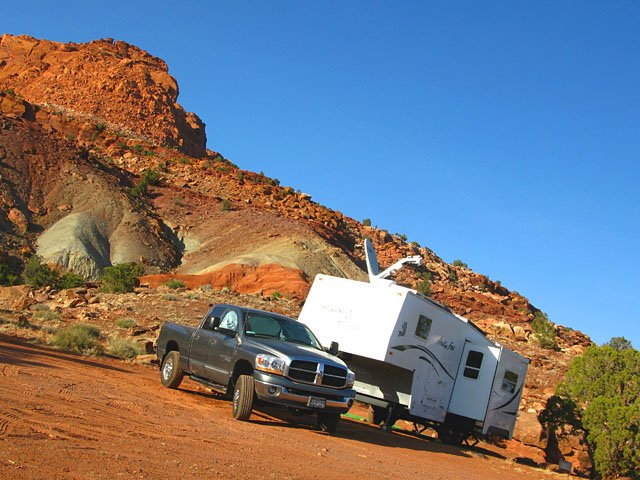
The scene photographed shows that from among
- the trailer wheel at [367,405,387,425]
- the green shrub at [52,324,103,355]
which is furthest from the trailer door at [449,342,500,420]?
the green shrub at [52,324,103,355]

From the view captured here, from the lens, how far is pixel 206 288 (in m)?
38.8

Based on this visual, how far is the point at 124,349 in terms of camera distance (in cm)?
1930

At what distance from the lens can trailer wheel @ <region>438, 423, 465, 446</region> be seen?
55.0 feet

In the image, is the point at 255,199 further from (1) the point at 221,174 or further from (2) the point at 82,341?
(2) the point at 82,341

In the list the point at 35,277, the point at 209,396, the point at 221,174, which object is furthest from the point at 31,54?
the point at 209,396

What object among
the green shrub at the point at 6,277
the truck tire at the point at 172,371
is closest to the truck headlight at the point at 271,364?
the truck tire at the point at 172,371

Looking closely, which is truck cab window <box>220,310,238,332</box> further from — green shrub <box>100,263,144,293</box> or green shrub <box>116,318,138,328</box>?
green shrub <box>100,263,144,293</box>

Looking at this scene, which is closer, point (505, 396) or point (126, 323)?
point (505, 396)

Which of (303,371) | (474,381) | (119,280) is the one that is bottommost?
(303,371)

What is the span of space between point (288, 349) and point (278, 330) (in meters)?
1.07

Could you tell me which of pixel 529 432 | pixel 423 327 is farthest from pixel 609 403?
pixel 423 327

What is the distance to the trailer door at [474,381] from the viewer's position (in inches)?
634

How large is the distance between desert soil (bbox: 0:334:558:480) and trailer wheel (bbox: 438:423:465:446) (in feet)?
3.45

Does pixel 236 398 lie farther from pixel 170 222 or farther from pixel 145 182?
pixel 145 182
